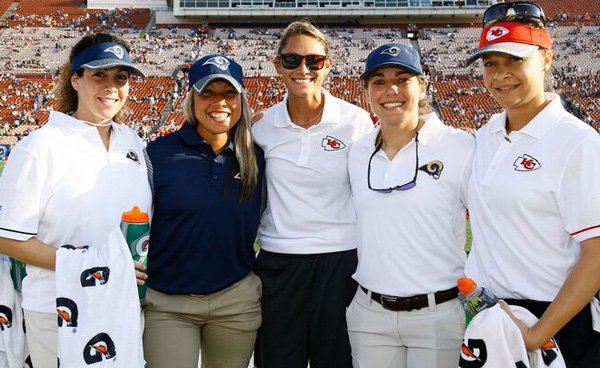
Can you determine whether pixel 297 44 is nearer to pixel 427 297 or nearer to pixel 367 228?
pixel 367 228

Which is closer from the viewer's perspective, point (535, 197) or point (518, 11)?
point (535, 197)

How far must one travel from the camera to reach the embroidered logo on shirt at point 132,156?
317cm

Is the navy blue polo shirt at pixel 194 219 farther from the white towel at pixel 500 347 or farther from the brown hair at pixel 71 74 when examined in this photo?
the white towel at pixel 500 347

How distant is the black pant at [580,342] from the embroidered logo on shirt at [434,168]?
93 cm

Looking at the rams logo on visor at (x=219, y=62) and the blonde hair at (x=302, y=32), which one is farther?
the blonde hair at (x=302, y=32)

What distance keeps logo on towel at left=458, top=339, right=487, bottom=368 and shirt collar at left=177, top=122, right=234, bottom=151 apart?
1676 millimetres

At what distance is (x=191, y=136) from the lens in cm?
328

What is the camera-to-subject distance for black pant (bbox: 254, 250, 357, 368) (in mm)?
3463

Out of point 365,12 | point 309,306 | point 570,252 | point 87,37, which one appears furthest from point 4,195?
point 365,12

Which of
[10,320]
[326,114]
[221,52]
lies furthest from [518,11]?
[221,52]

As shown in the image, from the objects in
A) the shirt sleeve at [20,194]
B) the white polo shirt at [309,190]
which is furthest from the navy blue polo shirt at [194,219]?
the shirt sleeve at [20,194]

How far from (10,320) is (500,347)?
241 centimetres

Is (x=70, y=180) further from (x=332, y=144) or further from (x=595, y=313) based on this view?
(x=595, y=313)

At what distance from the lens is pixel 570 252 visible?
2.54 m
